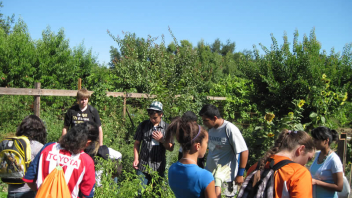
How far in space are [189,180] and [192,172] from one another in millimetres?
61

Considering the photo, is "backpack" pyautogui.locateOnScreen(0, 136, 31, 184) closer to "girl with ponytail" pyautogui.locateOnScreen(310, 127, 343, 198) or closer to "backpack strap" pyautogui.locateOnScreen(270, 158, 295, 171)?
"backpack strap" pyautogui.locateOnScreen(270, 158, 295, 171)

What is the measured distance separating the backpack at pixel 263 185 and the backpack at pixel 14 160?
1.92m

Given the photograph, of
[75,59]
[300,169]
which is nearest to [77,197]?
[300,169]

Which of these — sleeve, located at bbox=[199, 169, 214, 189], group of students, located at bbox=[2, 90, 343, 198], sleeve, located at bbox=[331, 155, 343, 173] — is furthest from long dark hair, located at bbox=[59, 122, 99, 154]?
sleeve, located at bbox=[331, 155, 343, 173]

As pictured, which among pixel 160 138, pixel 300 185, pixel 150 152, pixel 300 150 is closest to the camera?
pixel 300 185

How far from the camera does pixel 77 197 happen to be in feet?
7.36

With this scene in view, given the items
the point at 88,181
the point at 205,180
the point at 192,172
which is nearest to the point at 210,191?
the point at 205,180

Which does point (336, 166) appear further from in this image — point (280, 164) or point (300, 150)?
point (280, 164)

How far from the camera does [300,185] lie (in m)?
1.88

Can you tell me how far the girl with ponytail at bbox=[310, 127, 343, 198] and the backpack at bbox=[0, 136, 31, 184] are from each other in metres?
3.01

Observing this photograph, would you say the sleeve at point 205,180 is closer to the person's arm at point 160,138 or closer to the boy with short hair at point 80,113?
the person's arm at point 160,138

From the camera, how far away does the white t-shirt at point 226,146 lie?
3537 millimetres

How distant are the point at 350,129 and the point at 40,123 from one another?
30.4ft

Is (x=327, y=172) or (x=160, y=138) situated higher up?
(x=160, y=138)
